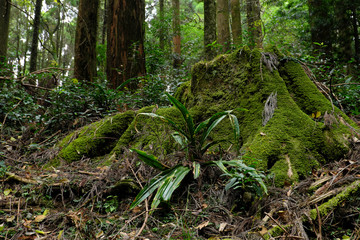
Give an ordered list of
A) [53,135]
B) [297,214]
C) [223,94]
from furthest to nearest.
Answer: [53,135] < [223,94] < [297,214]

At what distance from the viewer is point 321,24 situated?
23.9 feet

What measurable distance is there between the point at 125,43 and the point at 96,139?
3975mm

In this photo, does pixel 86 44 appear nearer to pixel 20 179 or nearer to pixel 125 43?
pixel 125 43

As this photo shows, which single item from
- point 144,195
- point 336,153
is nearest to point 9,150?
point 144,195

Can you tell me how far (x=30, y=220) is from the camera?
202 cm

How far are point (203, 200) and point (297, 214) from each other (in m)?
0.75

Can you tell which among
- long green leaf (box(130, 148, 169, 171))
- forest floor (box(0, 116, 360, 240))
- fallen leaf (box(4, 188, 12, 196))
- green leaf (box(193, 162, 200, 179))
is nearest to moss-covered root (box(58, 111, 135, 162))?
forest floor (box(0, 116, 360, 240))

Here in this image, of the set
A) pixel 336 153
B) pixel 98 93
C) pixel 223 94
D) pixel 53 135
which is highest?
pixel 98 93

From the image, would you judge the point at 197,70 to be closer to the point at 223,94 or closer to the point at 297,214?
the point at 223,94

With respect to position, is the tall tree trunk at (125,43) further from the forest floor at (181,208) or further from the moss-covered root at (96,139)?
the forest floor at (181,208)

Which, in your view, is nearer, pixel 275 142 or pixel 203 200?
pixel 203 200

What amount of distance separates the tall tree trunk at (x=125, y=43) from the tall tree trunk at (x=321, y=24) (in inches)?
202

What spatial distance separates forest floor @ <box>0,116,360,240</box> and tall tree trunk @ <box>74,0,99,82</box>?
4653 millimetres

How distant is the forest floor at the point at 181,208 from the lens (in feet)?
5.51
